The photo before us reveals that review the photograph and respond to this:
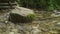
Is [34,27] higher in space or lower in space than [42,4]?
lower

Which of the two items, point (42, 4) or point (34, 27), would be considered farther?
point (42, 4)

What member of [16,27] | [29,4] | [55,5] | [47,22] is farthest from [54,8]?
[16,27]

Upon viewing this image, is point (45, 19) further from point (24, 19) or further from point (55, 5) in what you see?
point (55, 5)

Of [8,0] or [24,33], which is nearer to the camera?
[24,33]

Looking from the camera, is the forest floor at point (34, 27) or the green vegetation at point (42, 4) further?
the green vegetation at point (42, 4)

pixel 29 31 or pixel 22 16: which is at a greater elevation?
pixel 22 16

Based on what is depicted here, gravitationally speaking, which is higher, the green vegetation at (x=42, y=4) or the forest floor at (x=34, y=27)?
the green vegetation at (x=42, y=4)

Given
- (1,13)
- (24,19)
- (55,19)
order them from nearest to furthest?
(24,19) < (55,19) < (1,13)

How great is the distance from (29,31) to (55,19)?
4.44 ft

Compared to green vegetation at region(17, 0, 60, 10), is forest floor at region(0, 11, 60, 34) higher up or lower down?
lower down

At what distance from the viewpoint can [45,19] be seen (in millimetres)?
5602

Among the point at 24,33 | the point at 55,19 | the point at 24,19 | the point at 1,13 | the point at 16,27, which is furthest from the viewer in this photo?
the point at 1,13

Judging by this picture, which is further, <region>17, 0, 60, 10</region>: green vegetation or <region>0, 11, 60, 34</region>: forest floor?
<region>17, 0, 60, 10</region>: green vegetation

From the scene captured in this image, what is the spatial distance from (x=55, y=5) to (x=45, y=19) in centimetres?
181
